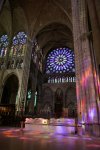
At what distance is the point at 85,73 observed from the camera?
11367 millimetres

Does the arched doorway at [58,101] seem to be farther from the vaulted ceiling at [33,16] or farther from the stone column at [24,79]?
the vaulted ceiling at [33,16]

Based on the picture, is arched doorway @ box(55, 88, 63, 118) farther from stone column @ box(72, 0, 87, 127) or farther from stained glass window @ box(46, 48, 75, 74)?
stone column @ box(72, 0, 87, 127)

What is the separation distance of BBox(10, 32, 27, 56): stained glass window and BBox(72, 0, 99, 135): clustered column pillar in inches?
513

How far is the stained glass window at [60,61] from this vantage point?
3060cm

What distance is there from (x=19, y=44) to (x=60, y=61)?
→ 405 inches

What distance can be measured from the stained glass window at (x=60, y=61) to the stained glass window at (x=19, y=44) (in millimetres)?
8981

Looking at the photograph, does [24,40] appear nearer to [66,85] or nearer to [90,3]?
[66,85]

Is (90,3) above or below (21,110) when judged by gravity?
above

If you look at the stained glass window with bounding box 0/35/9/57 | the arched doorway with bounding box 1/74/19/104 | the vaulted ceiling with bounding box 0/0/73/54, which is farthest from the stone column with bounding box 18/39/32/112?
the arched doorway with bounding box 1/74/19/104

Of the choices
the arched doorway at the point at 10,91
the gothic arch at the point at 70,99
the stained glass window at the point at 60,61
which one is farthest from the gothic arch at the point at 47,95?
the arched doorway at the point at 10,91

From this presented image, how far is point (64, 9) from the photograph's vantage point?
22547mm

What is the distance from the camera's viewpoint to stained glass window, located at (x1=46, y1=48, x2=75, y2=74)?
1205 inches

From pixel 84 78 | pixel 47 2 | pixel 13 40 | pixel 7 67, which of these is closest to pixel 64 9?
pixel 47 2

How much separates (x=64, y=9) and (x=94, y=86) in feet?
56.0
